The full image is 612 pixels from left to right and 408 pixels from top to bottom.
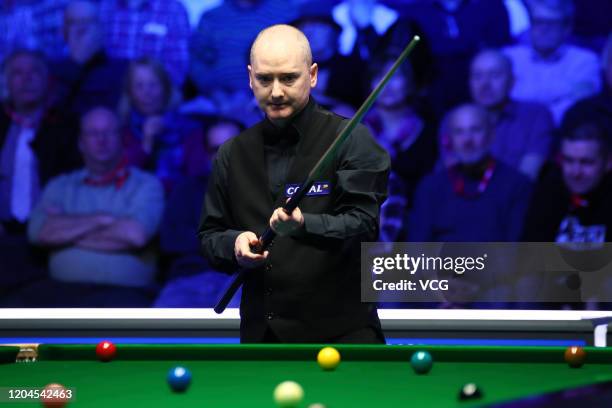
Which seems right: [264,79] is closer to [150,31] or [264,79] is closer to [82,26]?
[150,31]

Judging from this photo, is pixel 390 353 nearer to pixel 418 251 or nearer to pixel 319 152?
pixel 319 152

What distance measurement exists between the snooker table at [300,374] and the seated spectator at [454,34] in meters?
2.81

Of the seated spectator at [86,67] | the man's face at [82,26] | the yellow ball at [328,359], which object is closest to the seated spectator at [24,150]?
the seated spectator at [86,67]

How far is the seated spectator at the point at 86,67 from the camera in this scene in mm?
5438

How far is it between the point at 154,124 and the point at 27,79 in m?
0.78

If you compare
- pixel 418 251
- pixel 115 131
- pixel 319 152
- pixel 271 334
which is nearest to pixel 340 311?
pixel 271 334

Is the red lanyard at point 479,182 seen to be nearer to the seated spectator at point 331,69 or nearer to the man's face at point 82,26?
the seated spectator at point 331,69

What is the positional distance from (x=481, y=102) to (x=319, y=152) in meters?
2.49

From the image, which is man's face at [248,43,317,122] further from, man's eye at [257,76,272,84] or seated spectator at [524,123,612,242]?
seated spectator at [524,123,612,242]

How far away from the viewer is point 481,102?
198 inches

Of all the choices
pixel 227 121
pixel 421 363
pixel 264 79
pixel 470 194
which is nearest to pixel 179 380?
pixel 421 363

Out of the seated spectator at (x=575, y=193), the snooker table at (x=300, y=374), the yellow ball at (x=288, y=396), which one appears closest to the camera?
the yellow ball at (x=288, y=396)

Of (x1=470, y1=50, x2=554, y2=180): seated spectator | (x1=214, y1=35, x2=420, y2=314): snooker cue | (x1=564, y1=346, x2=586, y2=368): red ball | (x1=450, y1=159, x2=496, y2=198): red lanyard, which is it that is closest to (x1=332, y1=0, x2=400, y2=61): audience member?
(x1=470, y1=50, x2=554, y2=180): seated spectator

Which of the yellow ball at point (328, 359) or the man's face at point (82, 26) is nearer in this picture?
the yellow ball at point (328, 359)
